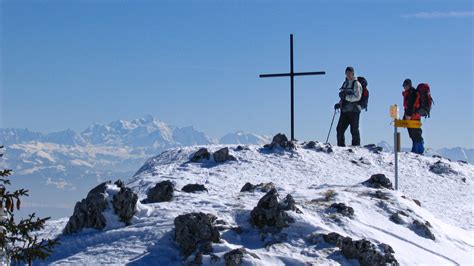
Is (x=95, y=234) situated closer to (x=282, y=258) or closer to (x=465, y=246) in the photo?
(x=282, y=258)

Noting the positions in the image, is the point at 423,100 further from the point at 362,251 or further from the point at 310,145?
the point at 362,251

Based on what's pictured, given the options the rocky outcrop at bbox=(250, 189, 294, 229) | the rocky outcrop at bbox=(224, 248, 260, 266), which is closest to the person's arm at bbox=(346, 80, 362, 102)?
the rocky outcrop at bbox=(250, 189, 294, 229)

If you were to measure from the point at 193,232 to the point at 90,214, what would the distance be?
233 cm

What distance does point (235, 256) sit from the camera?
12953 millimetres

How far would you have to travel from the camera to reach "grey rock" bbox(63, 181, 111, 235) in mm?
14945

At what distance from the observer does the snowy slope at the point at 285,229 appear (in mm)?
13859

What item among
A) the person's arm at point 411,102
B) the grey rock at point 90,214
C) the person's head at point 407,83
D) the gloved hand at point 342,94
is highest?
the person's head at point 407,83

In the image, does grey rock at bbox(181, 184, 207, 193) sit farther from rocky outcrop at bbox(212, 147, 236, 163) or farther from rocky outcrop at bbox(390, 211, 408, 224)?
rocky outcrop at bbox(212, 147, 236, 163)

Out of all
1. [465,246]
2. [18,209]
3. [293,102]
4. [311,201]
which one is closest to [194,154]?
[293,102]

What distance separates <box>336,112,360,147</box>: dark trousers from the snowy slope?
3.25 metres

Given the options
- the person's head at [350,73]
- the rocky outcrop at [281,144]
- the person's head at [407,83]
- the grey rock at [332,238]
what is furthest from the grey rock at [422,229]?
the person's head at [407,83]

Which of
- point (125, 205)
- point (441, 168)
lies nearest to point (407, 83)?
point (441, 168)

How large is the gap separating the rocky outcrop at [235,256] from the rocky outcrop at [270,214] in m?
1.63

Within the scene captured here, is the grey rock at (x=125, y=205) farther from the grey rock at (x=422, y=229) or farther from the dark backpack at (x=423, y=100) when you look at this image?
the dark backpack at (x=423, y=100)
